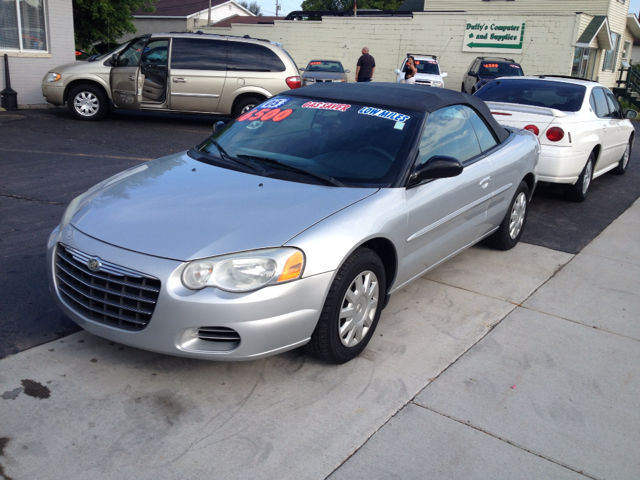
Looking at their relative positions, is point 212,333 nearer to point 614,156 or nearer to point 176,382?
point 176,382

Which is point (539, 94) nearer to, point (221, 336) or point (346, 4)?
point (221, 336)

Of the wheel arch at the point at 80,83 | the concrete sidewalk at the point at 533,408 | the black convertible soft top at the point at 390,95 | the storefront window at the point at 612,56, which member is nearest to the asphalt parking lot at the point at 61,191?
the wheel arch at the point at 80,83

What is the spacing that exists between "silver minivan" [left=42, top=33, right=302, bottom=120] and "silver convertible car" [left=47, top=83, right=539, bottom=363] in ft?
24.4

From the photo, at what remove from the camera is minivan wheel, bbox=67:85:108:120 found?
39.1 ft

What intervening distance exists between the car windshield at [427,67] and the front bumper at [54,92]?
13.9 metres

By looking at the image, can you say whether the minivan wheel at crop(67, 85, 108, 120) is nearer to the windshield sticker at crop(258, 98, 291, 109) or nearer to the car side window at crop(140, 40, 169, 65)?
the car side window at crop(140, 40, 169, 65)

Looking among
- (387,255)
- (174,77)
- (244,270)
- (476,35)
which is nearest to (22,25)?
(174,77)

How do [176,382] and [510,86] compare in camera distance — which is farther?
[510,86]

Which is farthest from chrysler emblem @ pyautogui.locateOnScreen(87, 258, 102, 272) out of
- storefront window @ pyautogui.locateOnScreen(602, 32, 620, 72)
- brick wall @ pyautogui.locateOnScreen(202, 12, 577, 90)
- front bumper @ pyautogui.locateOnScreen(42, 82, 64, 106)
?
→ storefront window @ pyautogui.locateOnScreen(602, 32, 620, 72)

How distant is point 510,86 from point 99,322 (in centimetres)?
689

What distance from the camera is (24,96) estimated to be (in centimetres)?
1347

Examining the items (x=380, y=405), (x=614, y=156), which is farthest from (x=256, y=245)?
(x=614, y=156)

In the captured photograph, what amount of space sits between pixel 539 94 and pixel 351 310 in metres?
5.87

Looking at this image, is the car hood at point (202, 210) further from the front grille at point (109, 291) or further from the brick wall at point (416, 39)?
the brick wall at point (416, 39)
